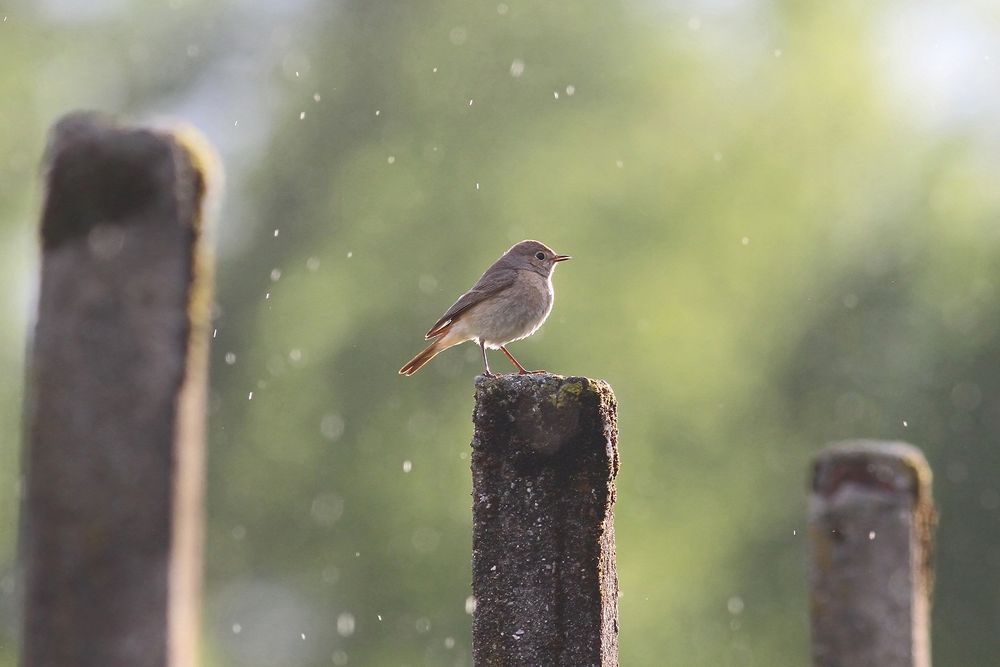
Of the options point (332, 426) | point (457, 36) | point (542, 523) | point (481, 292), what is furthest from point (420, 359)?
point (457, 36)

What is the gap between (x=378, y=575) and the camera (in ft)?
76.5

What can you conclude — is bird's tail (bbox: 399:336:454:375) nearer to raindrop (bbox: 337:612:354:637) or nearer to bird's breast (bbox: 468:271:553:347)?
bird's breast (bbox: 468:271:553:347)

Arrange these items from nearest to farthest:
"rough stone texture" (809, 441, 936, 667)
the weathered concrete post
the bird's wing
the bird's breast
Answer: the weathered concrete post
"rough stone texture" (809, 441, 936, 667)
the bird's breast
the bird's wing

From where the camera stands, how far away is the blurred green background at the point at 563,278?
23125mm

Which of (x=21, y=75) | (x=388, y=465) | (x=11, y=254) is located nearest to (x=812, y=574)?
(x=388, y=465)

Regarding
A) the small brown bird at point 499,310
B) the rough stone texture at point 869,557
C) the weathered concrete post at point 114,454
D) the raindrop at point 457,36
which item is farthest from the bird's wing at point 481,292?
the raindrop at point 457,36

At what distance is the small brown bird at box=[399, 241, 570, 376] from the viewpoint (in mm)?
8375

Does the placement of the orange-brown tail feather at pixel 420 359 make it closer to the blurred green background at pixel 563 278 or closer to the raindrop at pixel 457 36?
the blurred green background at pixel 563 278

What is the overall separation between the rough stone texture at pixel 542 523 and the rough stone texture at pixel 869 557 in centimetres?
281

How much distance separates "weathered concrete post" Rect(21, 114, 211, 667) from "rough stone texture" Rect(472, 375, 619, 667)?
5.37 feet

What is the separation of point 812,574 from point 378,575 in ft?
54.6

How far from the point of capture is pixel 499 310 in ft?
27.5

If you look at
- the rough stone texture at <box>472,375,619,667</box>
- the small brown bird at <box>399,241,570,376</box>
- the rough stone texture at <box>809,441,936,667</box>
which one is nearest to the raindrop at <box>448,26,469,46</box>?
the small brown bird at <box>399,241,570,376</box>

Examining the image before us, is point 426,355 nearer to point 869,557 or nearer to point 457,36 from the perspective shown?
point 869,557
